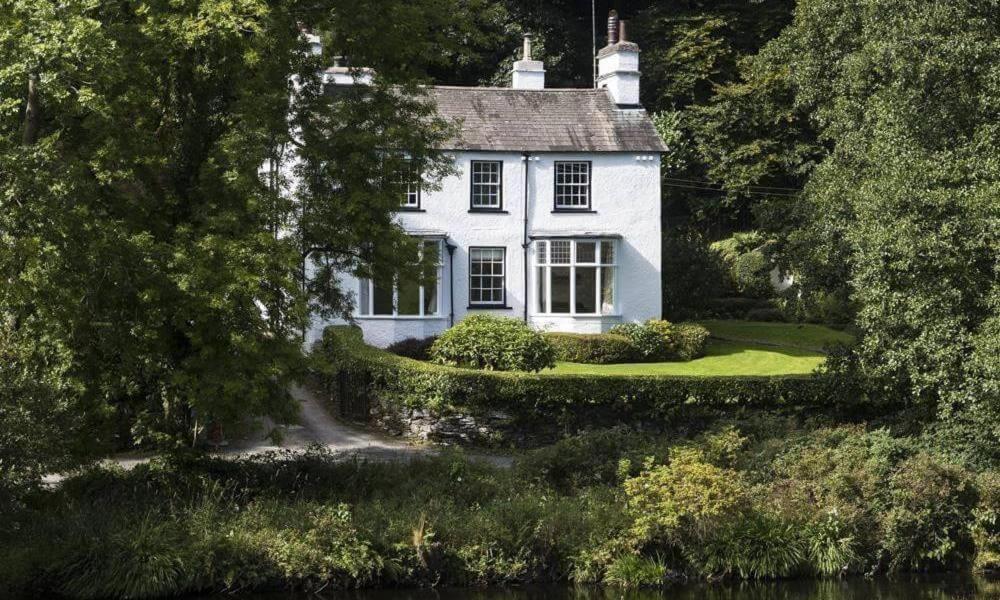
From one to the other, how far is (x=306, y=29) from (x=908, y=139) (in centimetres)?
1034

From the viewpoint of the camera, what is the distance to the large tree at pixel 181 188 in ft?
49.0

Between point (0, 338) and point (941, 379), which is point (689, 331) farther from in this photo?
point (0, 338)

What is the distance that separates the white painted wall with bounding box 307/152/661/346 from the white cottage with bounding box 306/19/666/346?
31mm

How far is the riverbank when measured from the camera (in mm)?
14859

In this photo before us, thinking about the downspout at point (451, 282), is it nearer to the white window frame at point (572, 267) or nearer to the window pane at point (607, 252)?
the white window frame at point (572, 267)

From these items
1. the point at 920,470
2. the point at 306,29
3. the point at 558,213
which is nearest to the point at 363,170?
the point at 306,29

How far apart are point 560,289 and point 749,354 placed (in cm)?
615

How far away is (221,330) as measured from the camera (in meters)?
15.8

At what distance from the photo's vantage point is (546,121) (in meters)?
35.5

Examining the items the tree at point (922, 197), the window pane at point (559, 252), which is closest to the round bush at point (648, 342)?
the window pane at point (559, 252)

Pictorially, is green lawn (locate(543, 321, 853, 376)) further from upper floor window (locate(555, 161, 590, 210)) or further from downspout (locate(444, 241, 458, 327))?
upper floor window (locate(555, 161, 590, 210))

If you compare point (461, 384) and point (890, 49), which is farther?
point (461, 384)

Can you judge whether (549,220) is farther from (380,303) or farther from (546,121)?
(380,303)

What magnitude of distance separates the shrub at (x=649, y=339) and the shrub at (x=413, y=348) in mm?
6098
